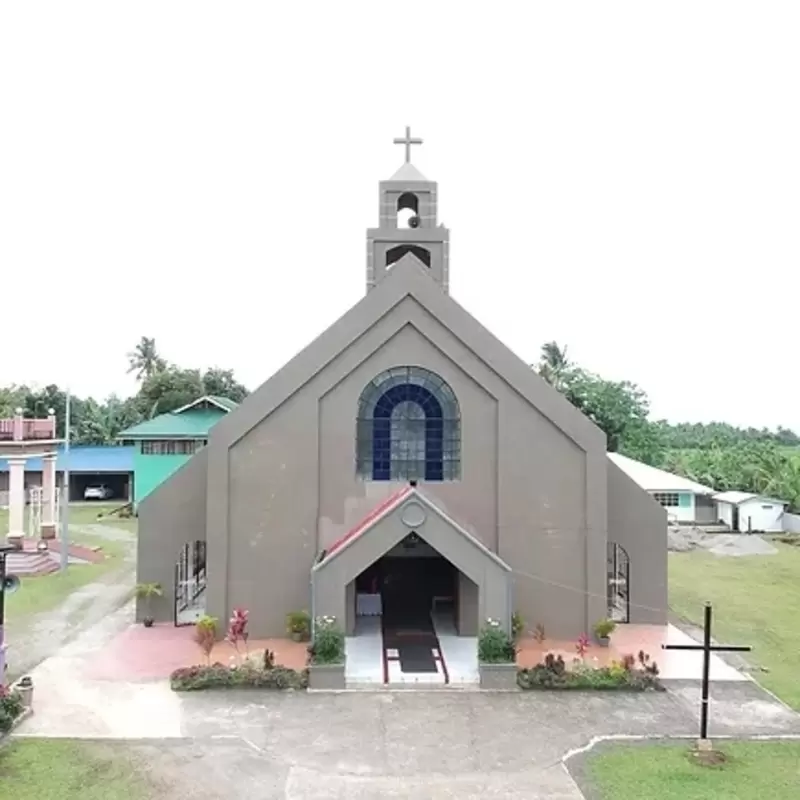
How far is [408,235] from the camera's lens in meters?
23.5

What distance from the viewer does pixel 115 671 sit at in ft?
61.3

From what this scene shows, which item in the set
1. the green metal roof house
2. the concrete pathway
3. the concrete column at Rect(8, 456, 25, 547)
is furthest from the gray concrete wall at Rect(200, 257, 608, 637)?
the green metal roof house

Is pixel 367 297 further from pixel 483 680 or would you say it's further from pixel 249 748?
pixel 249 748

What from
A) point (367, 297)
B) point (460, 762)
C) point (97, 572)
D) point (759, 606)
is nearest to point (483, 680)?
point (460, 762)

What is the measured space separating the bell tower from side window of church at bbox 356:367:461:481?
316 centimetres

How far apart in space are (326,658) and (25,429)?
22602mm

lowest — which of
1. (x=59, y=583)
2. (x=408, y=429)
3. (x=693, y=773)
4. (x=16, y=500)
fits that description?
(x=693, y=773)

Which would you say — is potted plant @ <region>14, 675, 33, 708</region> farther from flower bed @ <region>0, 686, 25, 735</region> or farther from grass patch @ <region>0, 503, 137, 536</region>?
grass patch @ <region>0, 503, 137, 536</region>

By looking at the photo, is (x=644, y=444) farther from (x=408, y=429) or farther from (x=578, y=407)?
(x=408, y=429)

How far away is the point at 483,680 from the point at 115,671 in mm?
8111

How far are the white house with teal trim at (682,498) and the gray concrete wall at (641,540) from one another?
22.1 metres

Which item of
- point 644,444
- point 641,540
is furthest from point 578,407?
point 641,540

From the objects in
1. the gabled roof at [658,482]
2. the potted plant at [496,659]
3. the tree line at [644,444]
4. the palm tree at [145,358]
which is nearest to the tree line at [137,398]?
the palm tree at [145,358]

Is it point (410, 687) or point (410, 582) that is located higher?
point (410, 582)
